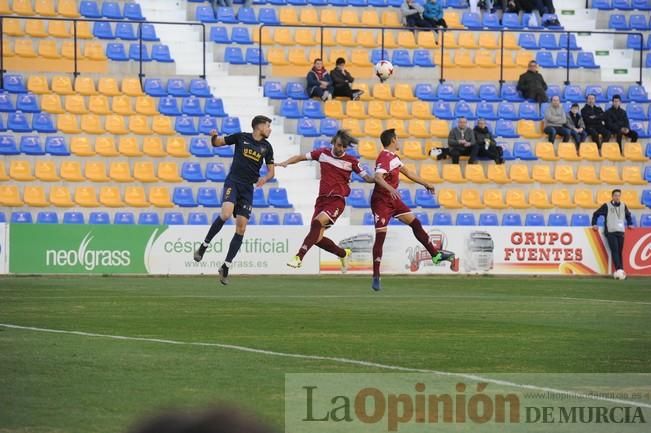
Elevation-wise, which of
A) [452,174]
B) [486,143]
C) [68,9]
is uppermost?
[68,9]

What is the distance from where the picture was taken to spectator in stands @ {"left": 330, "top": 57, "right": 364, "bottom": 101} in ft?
100

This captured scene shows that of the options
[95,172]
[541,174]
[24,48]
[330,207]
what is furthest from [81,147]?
Answer: [541,174]

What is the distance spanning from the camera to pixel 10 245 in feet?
79.2

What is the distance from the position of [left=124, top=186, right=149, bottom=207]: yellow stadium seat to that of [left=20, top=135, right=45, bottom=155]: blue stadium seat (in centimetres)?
223

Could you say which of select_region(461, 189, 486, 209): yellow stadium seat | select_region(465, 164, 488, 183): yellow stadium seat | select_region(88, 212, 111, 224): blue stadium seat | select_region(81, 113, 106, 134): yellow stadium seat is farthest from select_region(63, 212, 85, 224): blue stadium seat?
select_region(465, 164, 488, 183): yellow stadium seat

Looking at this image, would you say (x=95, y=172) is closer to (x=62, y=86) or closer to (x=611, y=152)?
(x=62, y=86)

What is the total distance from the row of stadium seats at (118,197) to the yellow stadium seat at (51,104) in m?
2.34

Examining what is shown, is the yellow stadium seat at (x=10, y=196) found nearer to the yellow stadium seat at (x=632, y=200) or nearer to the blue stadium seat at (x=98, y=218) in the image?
the blue stadium seat at (x=98, y=218)

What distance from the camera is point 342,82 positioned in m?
30.7

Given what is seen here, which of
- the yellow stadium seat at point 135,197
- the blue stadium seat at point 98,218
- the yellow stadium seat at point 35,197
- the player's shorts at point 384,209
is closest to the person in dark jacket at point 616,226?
the player's shorts at point 384,209

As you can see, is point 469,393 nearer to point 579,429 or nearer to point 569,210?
point 579,429

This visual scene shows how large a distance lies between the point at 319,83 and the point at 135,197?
6084 millimetres

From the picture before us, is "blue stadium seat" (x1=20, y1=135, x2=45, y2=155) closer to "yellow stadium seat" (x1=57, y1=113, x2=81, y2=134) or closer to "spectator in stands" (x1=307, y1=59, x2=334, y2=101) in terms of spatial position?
"yellow stadium seat" (x1=57, y1=113, x2=81, y2=134)

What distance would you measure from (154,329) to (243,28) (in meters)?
20.1
